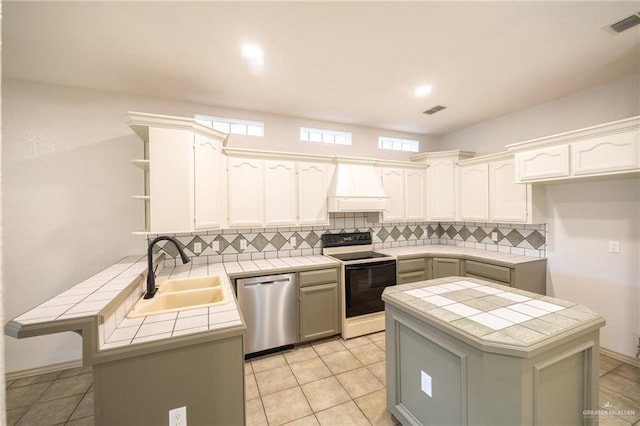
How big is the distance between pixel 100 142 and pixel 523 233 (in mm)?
4780

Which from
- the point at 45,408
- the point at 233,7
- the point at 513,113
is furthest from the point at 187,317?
→ the point at 513,113

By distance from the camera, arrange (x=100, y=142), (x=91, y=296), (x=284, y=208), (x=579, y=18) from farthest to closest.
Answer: (x=284, y=208), (x=100, y=142), (x=579, y=18), (x=91, y=296)

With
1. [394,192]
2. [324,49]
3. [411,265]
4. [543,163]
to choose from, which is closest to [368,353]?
[411,265]

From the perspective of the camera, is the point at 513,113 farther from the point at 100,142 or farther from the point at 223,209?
the point at 100,142

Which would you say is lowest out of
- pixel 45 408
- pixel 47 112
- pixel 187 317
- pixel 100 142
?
pixel 45 408

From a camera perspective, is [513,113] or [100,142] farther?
[513,113]

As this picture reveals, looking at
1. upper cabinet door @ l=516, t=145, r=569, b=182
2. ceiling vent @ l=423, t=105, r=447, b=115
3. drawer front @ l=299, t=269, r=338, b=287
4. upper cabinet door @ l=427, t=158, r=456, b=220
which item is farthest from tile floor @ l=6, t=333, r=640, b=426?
ceiling vent @ l=423, t=105, r=447, b=115

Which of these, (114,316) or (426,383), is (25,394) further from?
(426,383)

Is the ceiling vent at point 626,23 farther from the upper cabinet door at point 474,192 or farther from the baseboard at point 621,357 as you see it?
the baseboard at point 621,357

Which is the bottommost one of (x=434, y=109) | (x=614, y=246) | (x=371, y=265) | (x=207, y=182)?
(x=371, y=265)

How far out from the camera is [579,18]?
2.02m

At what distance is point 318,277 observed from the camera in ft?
10.5

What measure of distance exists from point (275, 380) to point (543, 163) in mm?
3266

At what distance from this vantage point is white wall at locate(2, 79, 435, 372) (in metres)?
2.69
